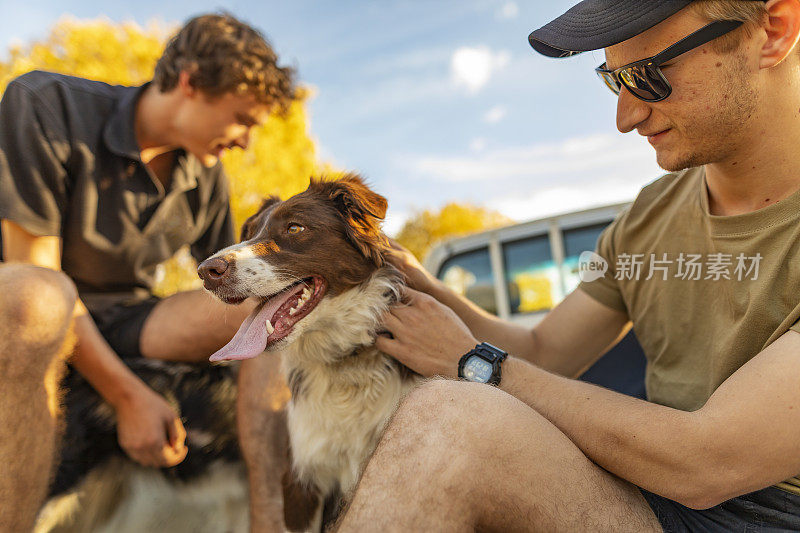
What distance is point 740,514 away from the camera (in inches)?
68.5

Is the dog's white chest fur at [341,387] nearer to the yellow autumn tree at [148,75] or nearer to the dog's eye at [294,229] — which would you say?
the dog's eye at [294,229]

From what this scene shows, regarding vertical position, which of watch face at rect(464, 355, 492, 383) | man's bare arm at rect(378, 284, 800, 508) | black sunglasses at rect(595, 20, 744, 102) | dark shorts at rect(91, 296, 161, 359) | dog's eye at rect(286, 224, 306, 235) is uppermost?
black sunglasses at rect(595, 20, 744, 102)

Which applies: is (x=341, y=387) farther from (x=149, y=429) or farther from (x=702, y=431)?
(x=702, y=431)

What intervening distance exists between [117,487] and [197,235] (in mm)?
1484

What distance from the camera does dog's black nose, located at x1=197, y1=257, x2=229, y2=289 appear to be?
2275mm

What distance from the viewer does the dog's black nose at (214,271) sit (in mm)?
2275

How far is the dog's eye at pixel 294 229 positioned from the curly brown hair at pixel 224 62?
1312mm

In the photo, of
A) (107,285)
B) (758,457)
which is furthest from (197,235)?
(758,457)

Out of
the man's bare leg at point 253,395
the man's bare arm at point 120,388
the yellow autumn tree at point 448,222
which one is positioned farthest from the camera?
the yellow autumn tree at point 448,222

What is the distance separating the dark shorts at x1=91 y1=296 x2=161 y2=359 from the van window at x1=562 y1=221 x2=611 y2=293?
439 centimetres

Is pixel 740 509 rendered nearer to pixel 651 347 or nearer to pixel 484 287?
pixel 651 347

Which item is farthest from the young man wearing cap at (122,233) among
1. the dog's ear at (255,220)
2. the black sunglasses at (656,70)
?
the black sunglasses at (656,70)

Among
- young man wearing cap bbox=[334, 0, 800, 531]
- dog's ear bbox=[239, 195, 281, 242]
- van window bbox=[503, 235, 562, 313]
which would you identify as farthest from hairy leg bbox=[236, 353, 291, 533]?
van window bbox=[503, 235, 562, 313]

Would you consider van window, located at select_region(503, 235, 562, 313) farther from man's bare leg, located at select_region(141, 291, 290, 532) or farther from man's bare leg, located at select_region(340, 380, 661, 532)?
man's bare leg, located at select_region(340, 380, 661, 532)
